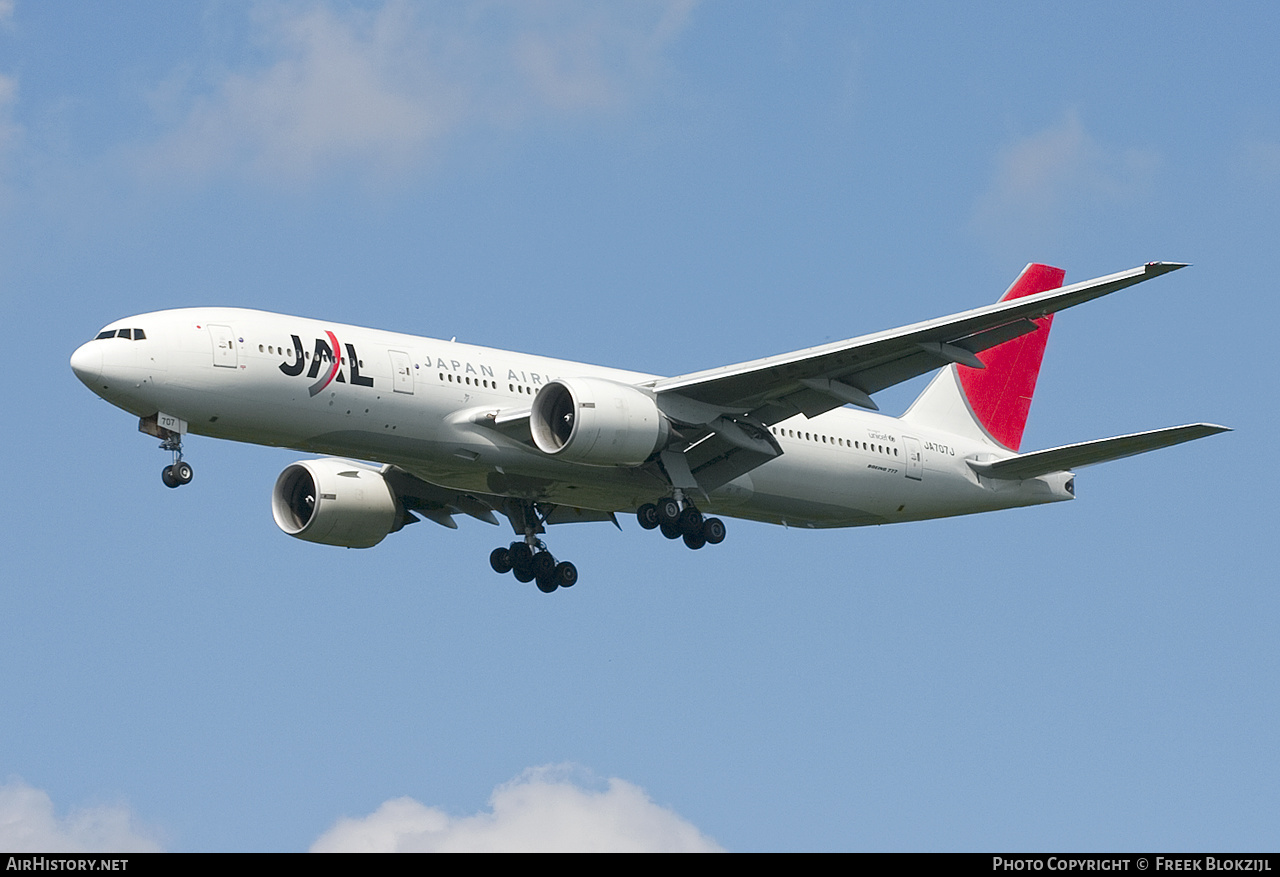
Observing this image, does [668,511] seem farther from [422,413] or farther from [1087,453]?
[1087,453]

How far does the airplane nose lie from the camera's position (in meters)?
31.1

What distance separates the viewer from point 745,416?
36.1 metres

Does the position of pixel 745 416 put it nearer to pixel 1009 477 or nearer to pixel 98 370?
pixel 1009 477

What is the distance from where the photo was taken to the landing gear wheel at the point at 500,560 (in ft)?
133

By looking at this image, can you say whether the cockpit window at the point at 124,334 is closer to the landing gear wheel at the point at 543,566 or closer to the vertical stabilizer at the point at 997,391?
the landing gear wheel at the point at 543,566

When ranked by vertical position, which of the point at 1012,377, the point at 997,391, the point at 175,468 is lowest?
the point at 175,468

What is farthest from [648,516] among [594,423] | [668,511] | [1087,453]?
[1087,453]

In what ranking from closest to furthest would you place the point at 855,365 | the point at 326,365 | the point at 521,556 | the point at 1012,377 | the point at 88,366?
the point at 88,366
the point at 326,365
the point at 855,365
the point at 521,556
the point at 1012,377

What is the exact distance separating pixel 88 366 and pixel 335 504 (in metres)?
8.64

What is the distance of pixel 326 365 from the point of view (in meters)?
32.4

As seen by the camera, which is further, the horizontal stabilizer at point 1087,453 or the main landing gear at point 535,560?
the main landing gear at point 535,560

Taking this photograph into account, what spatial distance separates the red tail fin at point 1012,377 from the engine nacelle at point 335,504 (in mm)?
14716

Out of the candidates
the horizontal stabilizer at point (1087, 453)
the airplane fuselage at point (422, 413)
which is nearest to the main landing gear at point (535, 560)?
the airplane fuselage at point (422, 413)

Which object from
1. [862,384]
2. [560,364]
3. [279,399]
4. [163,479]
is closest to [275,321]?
[279,399]
